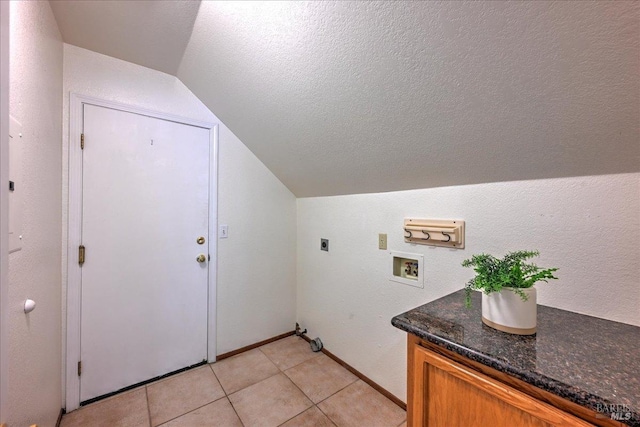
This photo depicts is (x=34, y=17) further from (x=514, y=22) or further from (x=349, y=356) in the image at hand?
(x=349, y=356)

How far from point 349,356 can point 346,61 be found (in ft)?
6.71

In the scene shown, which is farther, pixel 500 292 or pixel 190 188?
pixel 190 188

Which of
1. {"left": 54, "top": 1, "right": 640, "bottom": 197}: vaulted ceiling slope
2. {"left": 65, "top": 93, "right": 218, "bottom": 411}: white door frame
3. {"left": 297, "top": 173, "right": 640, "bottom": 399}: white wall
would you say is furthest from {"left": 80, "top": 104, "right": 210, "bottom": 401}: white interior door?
{"left": 297, "top": 173, "right": 640, "bottom": 399}: white wall

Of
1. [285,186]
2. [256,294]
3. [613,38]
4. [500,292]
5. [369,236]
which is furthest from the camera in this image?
[285,186]

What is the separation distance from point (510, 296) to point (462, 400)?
37 centimetres

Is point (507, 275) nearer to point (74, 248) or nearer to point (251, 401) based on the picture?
point (251, 401)

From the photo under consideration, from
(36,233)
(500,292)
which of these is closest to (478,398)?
(500,292)

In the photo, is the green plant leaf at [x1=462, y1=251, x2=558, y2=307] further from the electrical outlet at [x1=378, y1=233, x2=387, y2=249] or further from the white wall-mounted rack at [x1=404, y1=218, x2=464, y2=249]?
the electrical outlet at [x1=378, y1=233, x2=387, y2=249]

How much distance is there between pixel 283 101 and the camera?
4.90 feet

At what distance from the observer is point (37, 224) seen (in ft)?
3.59

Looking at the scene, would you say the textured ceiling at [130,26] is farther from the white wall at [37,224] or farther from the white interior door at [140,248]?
the white interior door at [140,248]

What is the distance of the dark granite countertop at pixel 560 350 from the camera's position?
57 centimetres

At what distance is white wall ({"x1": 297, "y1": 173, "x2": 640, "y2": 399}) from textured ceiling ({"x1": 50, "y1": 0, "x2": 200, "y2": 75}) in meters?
1.51

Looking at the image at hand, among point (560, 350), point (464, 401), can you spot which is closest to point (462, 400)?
point (464, 401)
